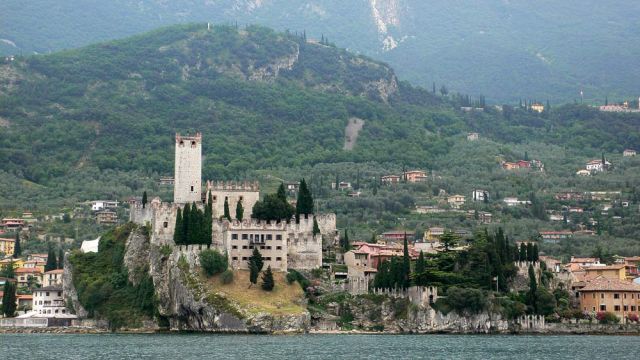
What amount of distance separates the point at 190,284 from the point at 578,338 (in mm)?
32010

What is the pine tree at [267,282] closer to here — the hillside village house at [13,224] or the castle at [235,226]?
the castle at [235,226]

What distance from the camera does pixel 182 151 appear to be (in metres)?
126

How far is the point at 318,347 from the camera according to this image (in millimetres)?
99500

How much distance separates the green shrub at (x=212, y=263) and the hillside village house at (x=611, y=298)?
105 ft

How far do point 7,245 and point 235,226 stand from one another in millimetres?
70829

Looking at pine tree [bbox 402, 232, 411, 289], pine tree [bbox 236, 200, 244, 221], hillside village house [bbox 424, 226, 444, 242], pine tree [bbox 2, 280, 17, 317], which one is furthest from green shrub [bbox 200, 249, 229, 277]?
hillside village house [bbox 424, 226, 444, 242]

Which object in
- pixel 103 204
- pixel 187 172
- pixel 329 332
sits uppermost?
pixel 103 204

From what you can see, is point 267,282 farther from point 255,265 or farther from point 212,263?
point 212,263

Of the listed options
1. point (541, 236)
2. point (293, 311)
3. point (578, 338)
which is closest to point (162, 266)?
point (293, 311)

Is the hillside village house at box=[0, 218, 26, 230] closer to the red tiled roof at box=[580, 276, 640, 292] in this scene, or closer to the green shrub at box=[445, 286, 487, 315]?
the green shrub at box=[445, 286, 487, 315]

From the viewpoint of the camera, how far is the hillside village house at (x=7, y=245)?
17762cm

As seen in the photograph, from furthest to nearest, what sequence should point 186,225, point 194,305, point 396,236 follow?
point 396,236, point 186,225, point 194,305

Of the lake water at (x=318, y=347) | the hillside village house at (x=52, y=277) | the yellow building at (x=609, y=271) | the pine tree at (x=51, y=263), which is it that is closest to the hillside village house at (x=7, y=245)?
the pine tree at (x=51, y=263)

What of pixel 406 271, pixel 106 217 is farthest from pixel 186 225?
pixel 106 217
